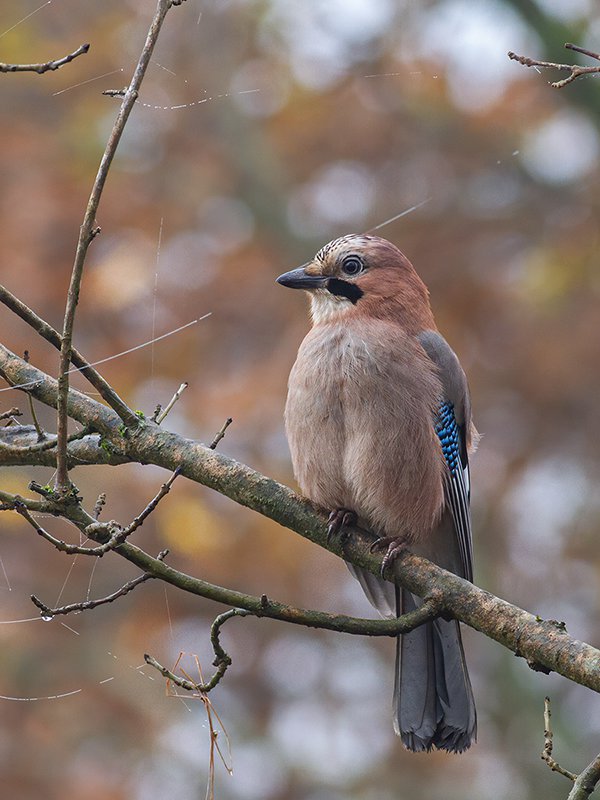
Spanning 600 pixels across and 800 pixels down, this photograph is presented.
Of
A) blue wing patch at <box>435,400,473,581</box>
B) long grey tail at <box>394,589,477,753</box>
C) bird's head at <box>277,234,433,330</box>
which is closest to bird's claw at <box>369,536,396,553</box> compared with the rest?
long grey tail at <box>394,589,477,753</box>

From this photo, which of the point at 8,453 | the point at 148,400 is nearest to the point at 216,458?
the point at 8,453

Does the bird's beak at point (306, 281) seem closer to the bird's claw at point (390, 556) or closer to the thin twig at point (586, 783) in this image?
the bird's claw at point (390, 556)

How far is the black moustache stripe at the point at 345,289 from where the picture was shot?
373 cm

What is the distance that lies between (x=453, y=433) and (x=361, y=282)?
1.92 ft

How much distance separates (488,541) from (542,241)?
1.85m

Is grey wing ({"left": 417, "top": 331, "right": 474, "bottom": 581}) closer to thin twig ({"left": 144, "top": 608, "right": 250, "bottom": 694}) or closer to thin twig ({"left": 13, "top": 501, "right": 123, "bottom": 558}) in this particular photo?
thin twig ({"left": 144, "top": 608, "right": 250, "bottom": 694})

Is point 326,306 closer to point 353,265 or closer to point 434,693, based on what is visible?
point 353,265

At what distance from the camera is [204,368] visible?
700cm

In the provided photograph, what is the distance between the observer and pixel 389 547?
3059 mm

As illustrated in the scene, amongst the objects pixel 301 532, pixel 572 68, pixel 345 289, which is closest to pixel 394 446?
pixel 301 532

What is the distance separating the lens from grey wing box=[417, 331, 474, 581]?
3621 mm

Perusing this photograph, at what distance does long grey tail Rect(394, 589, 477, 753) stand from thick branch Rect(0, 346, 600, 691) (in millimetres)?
520

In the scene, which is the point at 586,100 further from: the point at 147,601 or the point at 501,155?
the point at 147,601

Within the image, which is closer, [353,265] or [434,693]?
[434,693]
